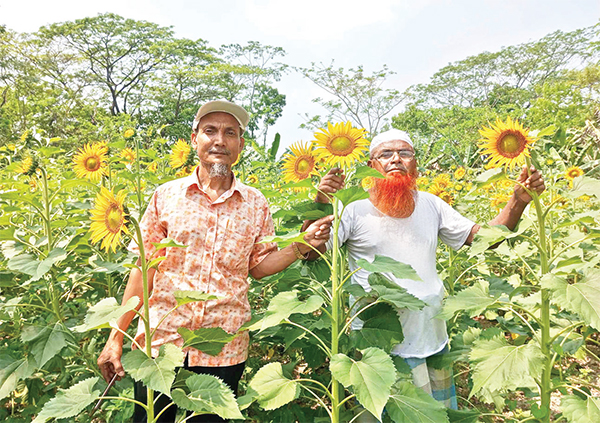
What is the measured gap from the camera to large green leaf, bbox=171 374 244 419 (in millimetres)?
1234

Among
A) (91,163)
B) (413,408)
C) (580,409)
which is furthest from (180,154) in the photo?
(580,409)

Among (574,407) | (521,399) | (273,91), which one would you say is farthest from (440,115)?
(574,407)

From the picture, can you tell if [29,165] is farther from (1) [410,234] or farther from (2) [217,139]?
(1) [410,234]

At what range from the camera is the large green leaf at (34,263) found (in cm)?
175

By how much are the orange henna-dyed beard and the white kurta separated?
1.3 inches

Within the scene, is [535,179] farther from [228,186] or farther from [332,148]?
[228,186]

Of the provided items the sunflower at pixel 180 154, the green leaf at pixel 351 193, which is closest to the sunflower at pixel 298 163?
the green leaf at pixel 351 193

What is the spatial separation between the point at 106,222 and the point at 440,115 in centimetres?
2478

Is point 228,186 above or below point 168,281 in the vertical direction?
above

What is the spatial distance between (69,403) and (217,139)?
1.22m

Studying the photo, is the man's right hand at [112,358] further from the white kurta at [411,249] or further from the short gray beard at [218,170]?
the white kurta at [411,249]

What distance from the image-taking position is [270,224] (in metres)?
2.05

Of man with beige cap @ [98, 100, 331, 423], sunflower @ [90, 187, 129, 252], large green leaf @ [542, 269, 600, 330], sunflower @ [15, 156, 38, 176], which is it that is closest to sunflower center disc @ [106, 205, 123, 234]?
sunflower @ [90, 187, 129, 252]

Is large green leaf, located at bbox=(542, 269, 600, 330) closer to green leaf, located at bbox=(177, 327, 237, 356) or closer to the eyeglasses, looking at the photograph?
the eyeglasses
